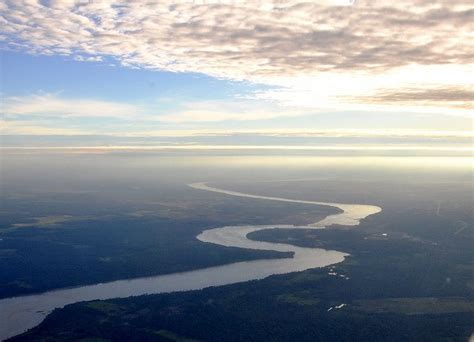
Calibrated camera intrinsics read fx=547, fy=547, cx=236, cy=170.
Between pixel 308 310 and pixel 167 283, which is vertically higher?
pixel 308 310

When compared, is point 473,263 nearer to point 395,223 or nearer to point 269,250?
point 269,250

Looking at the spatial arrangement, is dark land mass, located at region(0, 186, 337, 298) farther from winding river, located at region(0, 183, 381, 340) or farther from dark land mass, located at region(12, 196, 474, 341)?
dark land mass, located at region(12, 196, 474, 341)

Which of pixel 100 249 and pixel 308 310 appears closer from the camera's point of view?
pixel 308 310

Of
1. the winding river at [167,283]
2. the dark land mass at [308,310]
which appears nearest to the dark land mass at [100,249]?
the winding river at [167,283]

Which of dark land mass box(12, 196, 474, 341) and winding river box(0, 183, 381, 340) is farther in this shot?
winding river box(0, 183, 381, 340)

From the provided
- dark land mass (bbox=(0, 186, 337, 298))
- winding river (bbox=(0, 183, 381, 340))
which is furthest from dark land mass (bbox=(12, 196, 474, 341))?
dark land mass (bbox=(0, 186, 337, 298))

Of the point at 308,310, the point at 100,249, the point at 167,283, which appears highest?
the point at 100,249

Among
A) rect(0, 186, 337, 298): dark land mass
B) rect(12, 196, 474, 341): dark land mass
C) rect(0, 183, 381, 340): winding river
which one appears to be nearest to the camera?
rect(12, 196, 474, 341): dark land mass

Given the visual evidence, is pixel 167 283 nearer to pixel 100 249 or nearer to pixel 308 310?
pixel 308 310

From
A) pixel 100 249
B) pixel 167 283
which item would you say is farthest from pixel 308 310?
pixel 100 249

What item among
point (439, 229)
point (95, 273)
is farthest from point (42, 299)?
point (439, 229)

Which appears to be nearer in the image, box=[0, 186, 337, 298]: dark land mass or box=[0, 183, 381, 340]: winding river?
box=[0, 183, 381, 340]: winding river

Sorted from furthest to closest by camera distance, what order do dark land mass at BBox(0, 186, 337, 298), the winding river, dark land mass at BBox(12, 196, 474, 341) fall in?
dark land mass at BBox(0, 186, 337, 298)
the winding river
dark land mass at BBox(12, 196, 474, 341)
